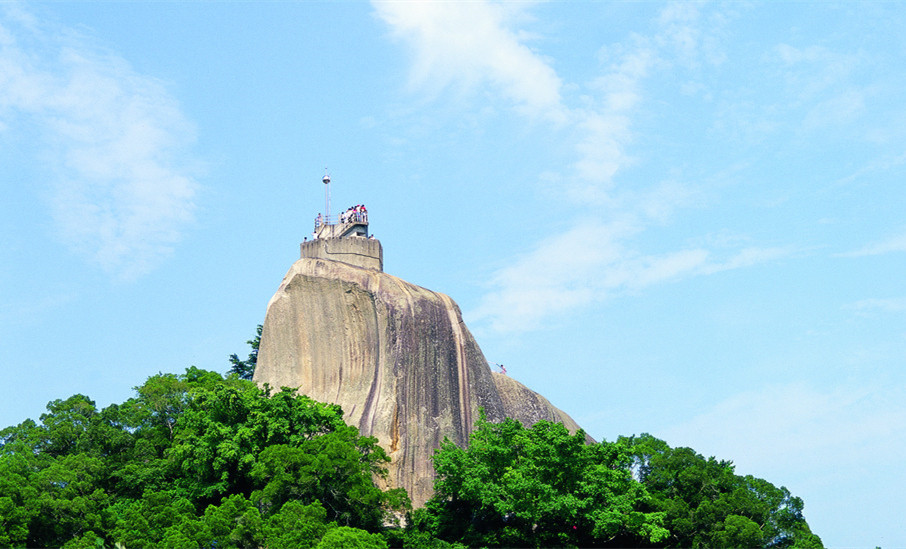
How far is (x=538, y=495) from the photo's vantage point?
3703cm

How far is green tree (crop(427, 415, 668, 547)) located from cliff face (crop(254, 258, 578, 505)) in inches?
112

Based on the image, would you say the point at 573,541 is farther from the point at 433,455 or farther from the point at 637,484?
the point at 433,455

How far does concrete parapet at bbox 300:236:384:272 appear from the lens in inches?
1825

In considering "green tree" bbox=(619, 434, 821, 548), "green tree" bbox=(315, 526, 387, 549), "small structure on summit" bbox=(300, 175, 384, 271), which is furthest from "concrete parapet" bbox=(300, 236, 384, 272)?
"green tree" bbox=(315, 526, 387, 549)

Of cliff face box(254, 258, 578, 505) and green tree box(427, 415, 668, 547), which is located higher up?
cliff face box(254, 258, 578, 505)

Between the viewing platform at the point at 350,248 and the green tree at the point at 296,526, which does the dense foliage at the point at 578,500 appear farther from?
the viewing platform at the point at 350,248

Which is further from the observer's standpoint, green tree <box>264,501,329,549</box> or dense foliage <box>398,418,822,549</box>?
dense foliage <box>398,418,822,549</box>

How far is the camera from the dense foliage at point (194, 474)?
35062 millimetres

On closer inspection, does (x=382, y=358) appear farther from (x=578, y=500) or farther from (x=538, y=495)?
(x=578, y=500)

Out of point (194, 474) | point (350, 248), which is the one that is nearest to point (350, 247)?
point (350, 248)

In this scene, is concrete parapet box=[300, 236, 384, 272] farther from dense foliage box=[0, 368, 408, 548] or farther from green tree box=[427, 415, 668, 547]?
green tree box=[427, 415, 668, 547]

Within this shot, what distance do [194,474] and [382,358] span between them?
7.44 meters

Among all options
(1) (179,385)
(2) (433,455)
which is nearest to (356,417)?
(2) (433,455)

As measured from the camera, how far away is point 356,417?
41688 mm
